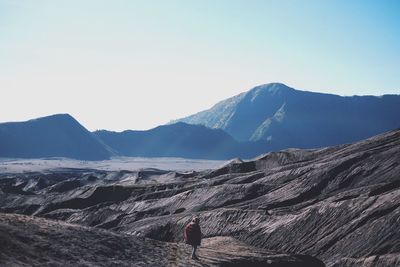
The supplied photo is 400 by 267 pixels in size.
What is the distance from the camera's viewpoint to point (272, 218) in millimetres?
37938

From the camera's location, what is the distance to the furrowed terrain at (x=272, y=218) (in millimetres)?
27531

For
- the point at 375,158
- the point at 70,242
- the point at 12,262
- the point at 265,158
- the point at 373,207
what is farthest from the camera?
the point at 265,158

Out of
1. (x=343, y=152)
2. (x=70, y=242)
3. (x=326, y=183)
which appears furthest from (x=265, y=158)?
(x=70, y=242)

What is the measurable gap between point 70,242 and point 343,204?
71.5 ft

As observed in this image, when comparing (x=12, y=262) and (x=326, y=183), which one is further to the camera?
(x=326, y=183)

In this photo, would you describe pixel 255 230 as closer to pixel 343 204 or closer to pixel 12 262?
pixel 343 204

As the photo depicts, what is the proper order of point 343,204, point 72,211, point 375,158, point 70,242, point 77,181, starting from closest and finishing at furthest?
point 70,242
point 343,204
point 375,158
point 72,211
point 77,181

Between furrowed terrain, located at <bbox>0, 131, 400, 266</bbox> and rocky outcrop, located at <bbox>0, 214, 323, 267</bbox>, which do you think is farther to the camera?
furrowed terrain, located at <bbox>0, 131, 400, 266</bbox>

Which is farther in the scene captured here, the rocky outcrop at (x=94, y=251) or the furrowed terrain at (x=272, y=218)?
the furrowed terrain at (x=272, y=218)

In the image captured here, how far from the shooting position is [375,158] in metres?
43.7

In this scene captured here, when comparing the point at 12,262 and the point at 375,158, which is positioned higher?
A: the point at 375,158

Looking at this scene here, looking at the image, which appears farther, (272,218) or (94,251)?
(272,218)

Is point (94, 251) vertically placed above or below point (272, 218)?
below

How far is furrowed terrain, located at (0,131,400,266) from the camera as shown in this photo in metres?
27.5
